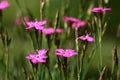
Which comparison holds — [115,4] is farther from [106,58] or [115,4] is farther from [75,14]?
[106,58]

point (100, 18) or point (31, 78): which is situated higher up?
point (100, 18)

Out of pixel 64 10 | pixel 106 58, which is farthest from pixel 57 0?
pixel 64 10

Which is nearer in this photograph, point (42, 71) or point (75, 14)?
point (42, 71)

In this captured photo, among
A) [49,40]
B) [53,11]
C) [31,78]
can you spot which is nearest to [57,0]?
[53,11]

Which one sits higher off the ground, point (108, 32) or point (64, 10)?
point (64, 10)

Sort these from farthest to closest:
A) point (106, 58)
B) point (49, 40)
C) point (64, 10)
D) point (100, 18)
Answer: point (106, 58) < point (64, 10) < point (49, 40) < point (100, 18)

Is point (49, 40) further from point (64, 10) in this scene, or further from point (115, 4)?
point (115, 4)

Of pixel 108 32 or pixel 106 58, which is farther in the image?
pixel 108 32

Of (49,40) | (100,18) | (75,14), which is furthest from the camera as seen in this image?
(75,14)

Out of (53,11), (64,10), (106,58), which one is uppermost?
(64,10)
